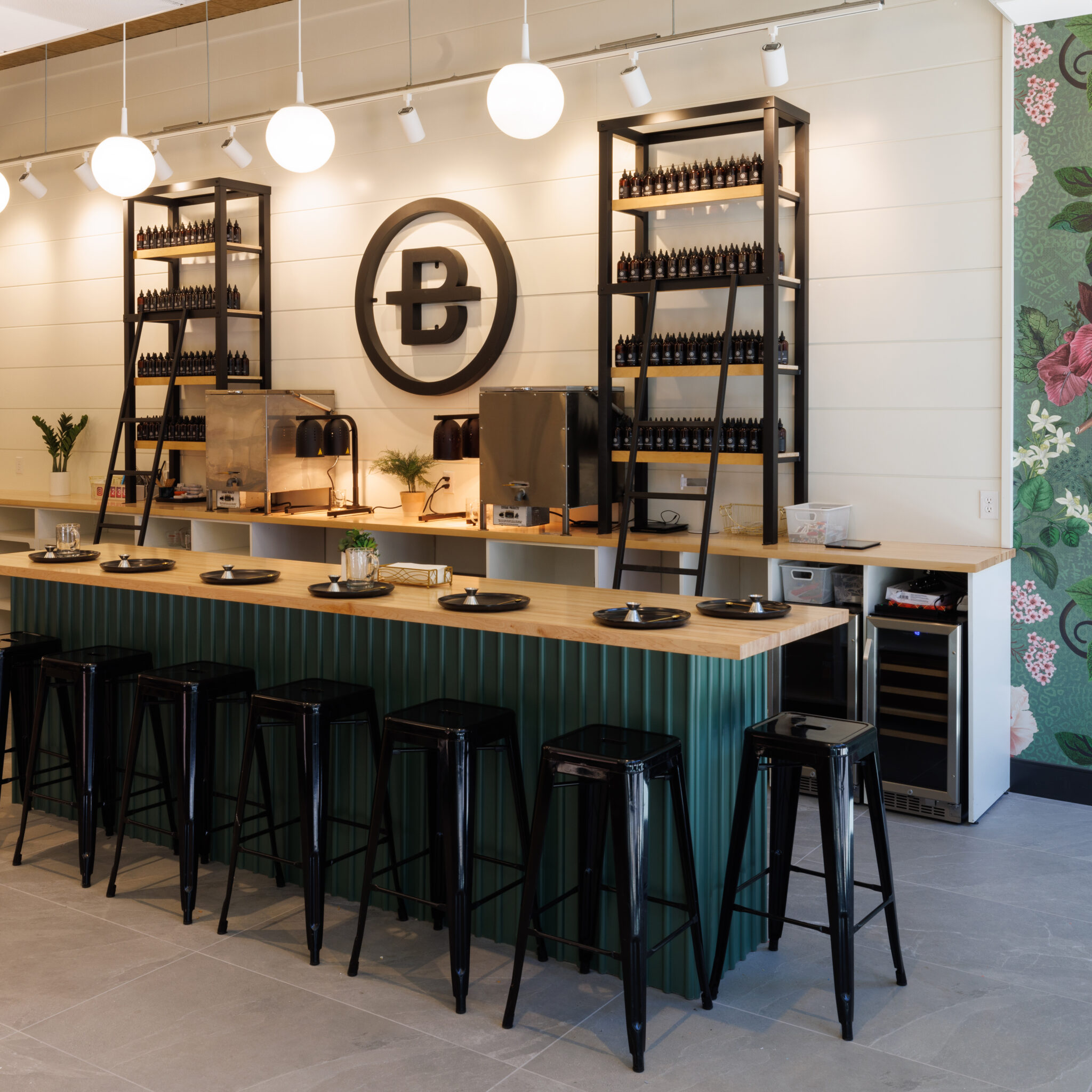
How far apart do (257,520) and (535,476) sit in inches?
64.3

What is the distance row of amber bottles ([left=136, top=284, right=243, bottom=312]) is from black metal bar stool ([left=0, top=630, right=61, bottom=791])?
9.13 feet

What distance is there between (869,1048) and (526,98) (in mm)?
2700

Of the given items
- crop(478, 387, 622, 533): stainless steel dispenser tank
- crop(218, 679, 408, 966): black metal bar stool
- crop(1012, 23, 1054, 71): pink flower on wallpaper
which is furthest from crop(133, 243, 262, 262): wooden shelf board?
crop(1012, 23, 1054, 71): pink flower on wallpaper

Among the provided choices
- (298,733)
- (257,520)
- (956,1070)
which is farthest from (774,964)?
(257,520)

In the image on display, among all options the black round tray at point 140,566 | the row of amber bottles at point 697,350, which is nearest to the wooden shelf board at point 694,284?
the row of amber bottles at point 697,350

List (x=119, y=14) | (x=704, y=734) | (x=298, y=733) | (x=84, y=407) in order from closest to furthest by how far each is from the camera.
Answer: (x=704, y=734) → (x=298, y=733) → (x=119, y=14) → (x=84, y=407)

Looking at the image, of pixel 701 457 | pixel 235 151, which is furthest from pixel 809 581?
pixel 235 151

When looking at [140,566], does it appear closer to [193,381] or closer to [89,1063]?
[89,1063]

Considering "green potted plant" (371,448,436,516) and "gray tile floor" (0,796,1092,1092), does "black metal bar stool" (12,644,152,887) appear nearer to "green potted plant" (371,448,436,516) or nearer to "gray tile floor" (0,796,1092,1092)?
"gray tile floor" (0,796,1092,1092)

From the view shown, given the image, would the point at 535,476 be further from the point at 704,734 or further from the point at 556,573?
the point at 704,734

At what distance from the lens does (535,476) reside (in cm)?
525

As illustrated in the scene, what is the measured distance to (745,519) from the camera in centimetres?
520

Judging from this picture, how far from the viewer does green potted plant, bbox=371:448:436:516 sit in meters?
5.96

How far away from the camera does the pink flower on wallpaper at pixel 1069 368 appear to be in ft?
14.5
